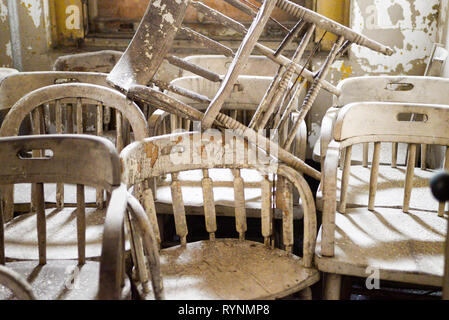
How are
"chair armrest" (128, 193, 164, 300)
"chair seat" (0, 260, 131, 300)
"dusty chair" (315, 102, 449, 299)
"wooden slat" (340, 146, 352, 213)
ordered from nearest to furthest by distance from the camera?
"chair armrest" (128, 193, 164, 300), "chair seat" (0, 260, 131, 300), "dusty chair" (315, 102, 449, 299), "wooden slat" (340, 146, 352, 213)

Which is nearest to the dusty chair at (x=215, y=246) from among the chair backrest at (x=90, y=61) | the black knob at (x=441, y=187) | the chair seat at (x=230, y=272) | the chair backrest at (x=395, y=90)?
the chair seat at (x=230, y=272)

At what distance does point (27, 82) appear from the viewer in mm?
2039

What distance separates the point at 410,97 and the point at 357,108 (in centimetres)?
74

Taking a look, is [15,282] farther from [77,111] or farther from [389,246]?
[389,246]

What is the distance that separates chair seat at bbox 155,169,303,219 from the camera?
184 cm

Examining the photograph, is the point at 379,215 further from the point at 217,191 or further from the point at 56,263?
the point at 56,263

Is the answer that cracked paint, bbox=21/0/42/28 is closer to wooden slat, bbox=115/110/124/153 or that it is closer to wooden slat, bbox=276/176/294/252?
wooden slat, bbox=115/110/124/153

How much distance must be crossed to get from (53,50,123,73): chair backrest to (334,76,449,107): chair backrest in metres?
1.39

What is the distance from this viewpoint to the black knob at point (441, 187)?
2.45ft

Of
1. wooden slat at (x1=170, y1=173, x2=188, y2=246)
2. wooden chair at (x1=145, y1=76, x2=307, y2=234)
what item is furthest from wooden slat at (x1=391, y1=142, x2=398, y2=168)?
wooden slat at (x1=170, y1=173, x2=188, y2=246)

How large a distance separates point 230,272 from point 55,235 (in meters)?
0.62

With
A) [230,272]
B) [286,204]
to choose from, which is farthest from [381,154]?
[230,272]

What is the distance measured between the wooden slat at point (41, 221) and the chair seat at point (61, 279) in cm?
3

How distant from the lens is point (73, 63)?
9.48 feet
